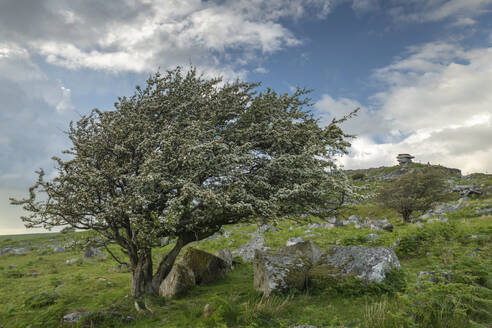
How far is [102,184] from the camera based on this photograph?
1258 cm

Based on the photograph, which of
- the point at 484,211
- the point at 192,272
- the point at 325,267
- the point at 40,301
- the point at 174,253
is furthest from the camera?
the point at 484,211

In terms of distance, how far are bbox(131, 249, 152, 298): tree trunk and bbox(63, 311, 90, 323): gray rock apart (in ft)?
9.00

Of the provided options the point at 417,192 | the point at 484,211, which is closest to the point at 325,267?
the point at 484,211

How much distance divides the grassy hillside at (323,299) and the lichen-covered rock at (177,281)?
1.73 feet

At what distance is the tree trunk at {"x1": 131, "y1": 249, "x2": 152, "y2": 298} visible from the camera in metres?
14.8

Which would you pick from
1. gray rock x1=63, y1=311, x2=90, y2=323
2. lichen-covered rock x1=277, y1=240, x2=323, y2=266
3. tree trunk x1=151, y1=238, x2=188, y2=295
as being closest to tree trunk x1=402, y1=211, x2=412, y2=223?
lichen-covered rock x1=277, y1=240, x2=323, y2=266

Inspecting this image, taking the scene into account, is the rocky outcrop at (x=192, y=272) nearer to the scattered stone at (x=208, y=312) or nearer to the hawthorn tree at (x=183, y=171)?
the hawthorn tree at (x=183, y=171)

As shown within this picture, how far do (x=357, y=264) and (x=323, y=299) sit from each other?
227 cm

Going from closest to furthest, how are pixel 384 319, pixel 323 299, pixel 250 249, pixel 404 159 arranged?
pixel 384 319 < pixel 323 299 < pixel 250 249 < pixel 404 159

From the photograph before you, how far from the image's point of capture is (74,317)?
11.9 metres

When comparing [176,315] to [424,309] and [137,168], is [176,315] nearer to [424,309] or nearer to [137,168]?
[137,168]

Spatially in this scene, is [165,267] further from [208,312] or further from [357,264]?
[357,264]

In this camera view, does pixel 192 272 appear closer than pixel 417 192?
Yes

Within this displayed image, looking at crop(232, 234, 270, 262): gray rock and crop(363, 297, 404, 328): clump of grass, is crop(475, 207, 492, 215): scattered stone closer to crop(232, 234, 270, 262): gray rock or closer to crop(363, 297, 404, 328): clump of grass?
crop(232, 234, 270, 262): gray rock
